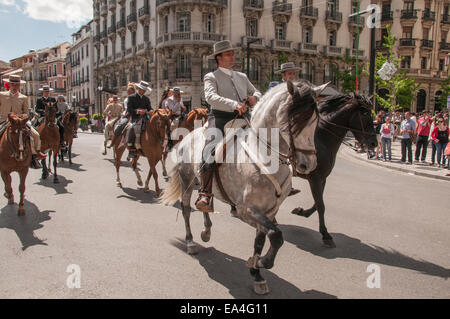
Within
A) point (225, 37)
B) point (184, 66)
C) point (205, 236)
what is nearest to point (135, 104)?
point (205, 236)

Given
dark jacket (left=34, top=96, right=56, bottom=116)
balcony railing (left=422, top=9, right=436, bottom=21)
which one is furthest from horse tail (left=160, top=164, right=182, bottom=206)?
balcony railing (left=422, top=9, right=436, bottom=21)

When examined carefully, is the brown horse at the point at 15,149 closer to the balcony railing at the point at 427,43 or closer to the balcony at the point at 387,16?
the balcony at the point at 387,16

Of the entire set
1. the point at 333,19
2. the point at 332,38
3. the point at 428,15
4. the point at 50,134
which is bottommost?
the point at 50,134

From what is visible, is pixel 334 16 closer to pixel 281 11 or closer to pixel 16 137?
pixel 281 11

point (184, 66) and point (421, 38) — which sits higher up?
point (421, 38)

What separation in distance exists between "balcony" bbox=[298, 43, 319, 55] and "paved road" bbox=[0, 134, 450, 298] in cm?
3353

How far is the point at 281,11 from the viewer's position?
37625 millimetres

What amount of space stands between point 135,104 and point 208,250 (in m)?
5.37

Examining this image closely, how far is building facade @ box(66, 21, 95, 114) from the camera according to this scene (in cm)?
5647

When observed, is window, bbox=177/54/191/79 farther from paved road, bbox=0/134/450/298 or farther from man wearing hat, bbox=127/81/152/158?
paved road, bbox=0/134/450/298

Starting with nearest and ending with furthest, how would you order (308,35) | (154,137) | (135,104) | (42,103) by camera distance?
(154,137) < (135,104) < (42,103) < (308,35)

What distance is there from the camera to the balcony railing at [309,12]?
39.0 m

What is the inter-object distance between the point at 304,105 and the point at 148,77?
37.8 meters

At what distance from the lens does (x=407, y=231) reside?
5.76 metres
